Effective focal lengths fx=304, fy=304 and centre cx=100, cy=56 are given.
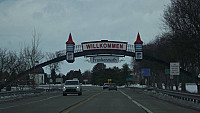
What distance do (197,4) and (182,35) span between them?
3.74 meters

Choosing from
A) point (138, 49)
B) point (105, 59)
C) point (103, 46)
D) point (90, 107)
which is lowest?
point (90, 107)

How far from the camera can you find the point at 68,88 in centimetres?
3456

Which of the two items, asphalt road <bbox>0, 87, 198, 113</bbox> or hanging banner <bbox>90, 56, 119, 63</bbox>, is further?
hanging banner <bbox>90, 56, 119, 63</bbox>

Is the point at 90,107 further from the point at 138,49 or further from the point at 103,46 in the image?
the point at 138,49

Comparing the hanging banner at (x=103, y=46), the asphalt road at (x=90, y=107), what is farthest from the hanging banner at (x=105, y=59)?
the asphalt road at (x=90, y=107)

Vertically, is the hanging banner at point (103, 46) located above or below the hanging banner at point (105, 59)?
above

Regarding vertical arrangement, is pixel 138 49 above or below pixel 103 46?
below

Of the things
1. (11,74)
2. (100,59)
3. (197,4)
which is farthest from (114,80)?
(197,4)

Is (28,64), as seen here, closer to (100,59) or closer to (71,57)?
(71,57)

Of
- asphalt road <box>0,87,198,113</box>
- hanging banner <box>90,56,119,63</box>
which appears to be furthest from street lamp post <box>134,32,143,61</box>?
asphalt road <box>0,87,198,113</box>

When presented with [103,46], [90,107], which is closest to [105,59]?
[103,46]

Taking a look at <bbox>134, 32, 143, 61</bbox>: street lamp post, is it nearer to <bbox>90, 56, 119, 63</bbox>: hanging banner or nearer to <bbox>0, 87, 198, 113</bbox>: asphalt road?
<bbox>90, 56, 119, 63</bbox>: hanging banner

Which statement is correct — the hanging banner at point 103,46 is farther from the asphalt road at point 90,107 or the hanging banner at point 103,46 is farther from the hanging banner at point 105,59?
the asphalt road at point 90,107

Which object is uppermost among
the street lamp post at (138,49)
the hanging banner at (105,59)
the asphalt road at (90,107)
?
the street lamp post at (138,49)
